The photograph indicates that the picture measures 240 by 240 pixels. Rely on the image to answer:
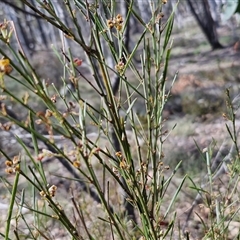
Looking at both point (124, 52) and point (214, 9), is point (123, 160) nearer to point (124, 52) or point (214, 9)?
point (124, 52)

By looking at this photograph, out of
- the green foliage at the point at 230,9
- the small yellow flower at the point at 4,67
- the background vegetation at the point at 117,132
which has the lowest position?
the background vegetation at the point at 117,132

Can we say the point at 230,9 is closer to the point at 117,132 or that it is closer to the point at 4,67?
the point at 117,132

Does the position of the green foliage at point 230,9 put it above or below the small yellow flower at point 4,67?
below

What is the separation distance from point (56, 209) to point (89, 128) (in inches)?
255

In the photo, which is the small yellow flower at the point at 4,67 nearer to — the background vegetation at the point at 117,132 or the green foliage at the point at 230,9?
the background vegetation at the point at 117,132

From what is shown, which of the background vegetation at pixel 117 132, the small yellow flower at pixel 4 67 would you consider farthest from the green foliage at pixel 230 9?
the small yellow flower at pixel 4 67

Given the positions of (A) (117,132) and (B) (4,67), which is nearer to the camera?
(B) (4,67)

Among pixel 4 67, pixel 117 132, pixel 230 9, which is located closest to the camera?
pixel 4 67

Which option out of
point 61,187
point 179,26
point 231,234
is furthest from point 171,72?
point 179,26

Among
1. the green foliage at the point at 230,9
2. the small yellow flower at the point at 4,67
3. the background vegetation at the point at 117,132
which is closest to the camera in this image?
the small yellow flower at the point at 4,67

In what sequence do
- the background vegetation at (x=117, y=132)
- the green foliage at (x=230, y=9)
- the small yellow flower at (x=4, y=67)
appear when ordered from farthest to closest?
the green foliage at (x=230, y=9) < the background vegetation at (x=117, y=132) < the small yellow flower at (x=4, y=67)

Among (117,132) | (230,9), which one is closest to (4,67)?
(117,132)

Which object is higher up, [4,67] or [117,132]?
[4,67]

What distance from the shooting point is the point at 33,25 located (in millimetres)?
33469
